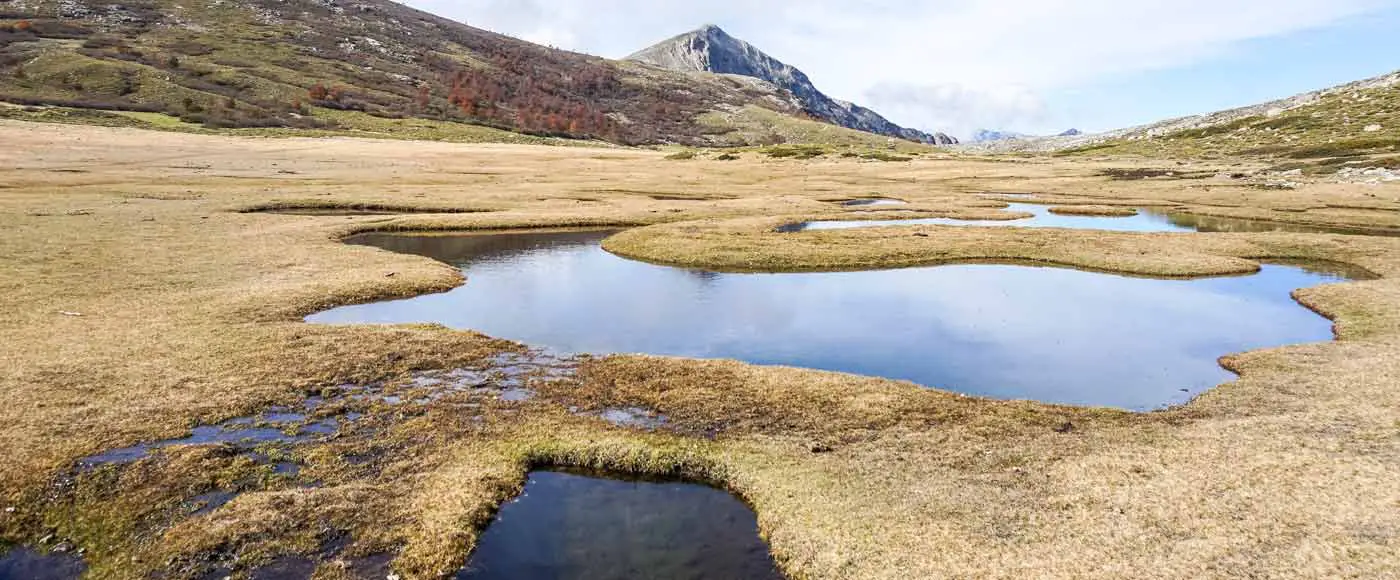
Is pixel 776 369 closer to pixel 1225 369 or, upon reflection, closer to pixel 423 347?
pixel 423 347

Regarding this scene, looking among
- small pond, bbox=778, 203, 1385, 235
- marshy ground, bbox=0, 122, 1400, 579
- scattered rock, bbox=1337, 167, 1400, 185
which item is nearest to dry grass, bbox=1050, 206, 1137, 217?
small pond, bbox=778, 203, 1385, 235

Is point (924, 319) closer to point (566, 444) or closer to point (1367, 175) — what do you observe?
point (566, 444)

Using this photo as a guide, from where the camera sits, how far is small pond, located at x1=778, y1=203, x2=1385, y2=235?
6356 cm

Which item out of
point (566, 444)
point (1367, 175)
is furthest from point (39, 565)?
point (1367, 175)

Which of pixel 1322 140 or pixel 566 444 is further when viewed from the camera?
pixel 1322 140

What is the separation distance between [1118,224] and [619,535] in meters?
68.4

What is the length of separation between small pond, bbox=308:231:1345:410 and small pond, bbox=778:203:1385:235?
731 inches

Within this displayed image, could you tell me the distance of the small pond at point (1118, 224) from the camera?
209 ft

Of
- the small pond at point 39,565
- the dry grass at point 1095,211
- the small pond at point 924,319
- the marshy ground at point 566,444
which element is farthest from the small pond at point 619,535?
the dry grass at point 1095,211

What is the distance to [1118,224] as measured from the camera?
68438 millimetres

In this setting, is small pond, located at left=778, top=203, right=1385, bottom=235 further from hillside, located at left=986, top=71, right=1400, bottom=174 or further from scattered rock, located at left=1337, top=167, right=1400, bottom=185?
hillside, located at left=986, top=71, right=1400, bottom=174

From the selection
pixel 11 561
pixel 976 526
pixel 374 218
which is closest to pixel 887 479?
pixel 976 526

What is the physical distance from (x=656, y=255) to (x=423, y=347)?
24.2 metres

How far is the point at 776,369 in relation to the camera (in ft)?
84.0
